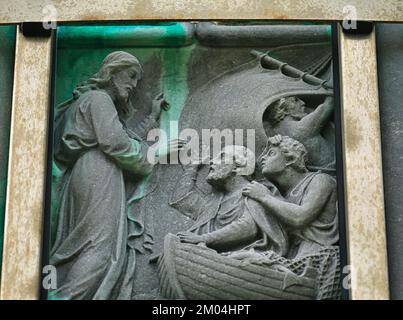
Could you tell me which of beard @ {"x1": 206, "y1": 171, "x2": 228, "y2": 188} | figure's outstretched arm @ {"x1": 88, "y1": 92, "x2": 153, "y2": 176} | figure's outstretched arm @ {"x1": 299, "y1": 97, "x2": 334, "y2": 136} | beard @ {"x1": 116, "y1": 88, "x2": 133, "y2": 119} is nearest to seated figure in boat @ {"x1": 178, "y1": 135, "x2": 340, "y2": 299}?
beard @ {"x1": 206, "y1": 171, "x2": 228, "y2": 188}

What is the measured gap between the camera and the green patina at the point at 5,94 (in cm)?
1069

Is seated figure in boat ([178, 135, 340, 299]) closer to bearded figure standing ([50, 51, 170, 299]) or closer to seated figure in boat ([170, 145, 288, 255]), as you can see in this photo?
seated figure in boat ([170, 145, 288, 255])

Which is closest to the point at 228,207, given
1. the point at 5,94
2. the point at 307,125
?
the point at 307,125

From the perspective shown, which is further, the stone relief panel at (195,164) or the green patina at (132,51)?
the green patina at (132,51)

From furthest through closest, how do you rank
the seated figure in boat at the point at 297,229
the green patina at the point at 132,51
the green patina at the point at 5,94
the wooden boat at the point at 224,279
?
the green patina at the point at 132,51 < the green patina at the point at 5,94 < the seated figure in boat at the point at 297,229 < the wooden boat at the point at 224,279

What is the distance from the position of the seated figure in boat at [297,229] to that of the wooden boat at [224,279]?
0.28ft

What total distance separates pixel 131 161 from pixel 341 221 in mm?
1590

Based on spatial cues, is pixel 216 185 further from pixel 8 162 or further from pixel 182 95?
pixel 8 162

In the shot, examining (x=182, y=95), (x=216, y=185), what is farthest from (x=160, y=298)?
(x=182, y=95)

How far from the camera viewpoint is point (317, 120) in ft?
35.9

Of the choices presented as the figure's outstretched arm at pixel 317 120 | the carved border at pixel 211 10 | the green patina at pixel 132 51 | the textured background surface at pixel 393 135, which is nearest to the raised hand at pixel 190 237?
the green patina at pixel 132 51

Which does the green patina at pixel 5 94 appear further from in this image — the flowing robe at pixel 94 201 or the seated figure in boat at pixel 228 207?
the seated figure in boat at pixel 228 207

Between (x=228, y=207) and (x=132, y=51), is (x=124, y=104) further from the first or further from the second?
(x=228, y=207)

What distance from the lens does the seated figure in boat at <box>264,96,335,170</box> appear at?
10906mm
